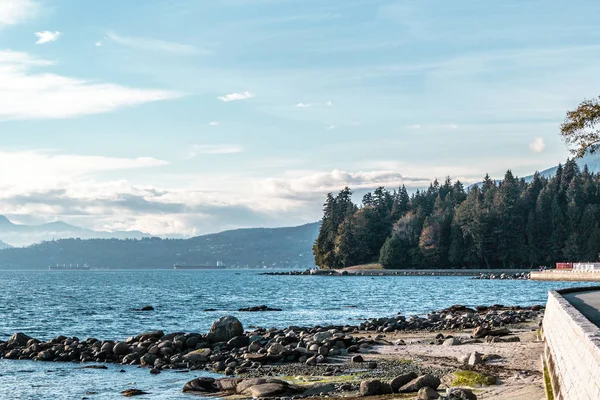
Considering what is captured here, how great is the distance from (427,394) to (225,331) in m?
16.7

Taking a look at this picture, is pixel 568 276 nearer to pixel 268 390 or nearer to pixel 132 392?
pixel 132 392

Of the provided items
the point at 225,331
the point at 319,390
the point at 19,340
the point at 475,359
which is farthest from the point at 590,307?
the point at 19,340

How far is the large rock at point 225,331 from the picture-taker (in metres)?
32.2

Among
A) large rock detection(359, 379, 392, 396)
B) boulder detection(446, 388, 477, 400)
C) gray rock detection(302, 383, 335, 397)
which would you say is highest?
boulder detection(446, 388, 477, 400)

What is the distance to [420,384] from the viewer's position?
18688 millimetres

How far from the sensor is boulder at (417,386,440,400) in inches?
671

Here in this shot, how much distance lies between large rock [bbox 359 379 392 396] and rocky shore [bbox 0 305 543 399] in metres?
0.03

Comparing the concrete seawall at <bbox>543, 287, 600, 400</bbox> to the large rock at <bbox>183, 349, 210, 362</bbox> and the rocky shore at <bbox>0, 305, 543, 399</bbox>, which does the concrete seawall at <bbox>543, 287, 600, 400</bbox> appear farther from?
the large rock at <bbox>183, 349, 210, 362</bbox>

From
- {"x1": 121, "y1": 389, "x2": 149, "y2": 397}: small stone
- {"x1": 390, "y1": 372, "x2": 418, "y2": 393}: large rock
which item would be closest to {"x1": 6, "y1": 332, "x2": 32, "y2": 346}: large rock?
{"x1": 121, "y1": 389, "x2": 149, "y2": 397}: small stone

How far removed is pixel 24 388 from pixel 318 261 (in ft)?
558

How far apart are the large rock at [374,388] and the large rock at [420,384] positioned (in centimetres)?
41

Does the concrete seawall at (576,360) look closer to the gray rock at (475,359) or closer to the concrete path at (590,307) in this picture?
the concrete path at (590,307)

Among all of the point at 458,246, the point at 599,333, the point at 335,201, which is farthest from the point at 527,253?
the point at 599,333

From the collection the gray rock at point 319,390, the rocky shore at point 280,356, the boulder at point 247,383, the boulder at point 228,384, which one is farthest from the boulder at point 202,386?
the gray rock at point 319,390
